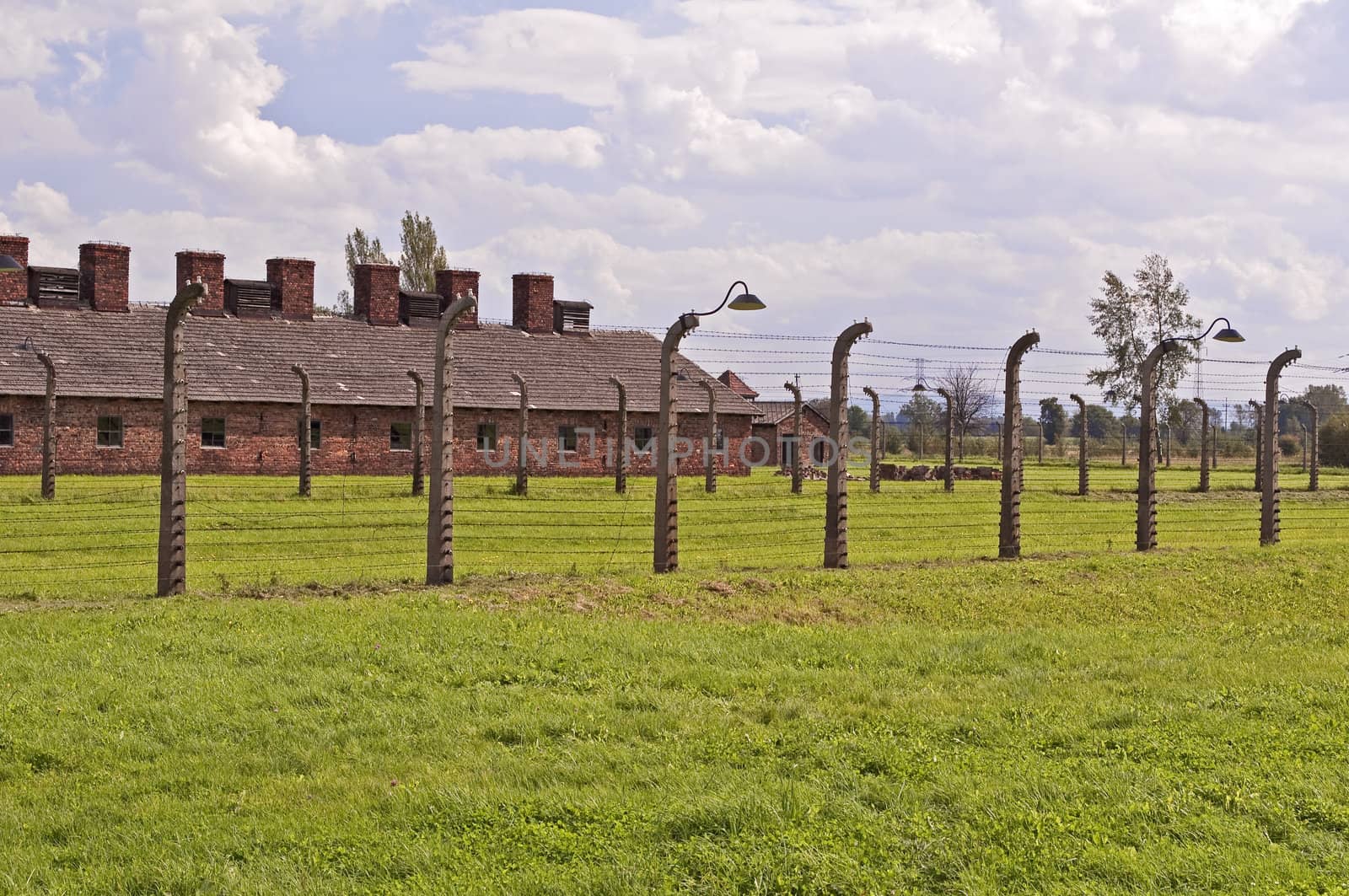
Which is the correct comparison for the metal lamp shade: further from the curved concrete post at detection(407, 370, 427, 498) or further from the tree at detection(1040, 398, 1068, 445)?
the tree at detection(1040, 398, 1068, 445)

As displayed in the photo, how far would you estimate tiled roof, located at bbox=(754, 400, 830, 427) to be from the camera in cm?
5638

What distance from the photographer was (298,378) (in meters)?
39.1

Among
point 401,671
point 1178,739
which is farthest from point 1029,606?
point 401,671

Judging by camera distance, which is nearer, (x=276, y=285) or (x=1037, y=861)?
(x=1037, y=861)

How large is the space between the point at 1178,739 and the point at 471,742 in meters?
3.99

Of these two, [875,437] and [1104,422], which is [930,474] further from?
[1104,422]

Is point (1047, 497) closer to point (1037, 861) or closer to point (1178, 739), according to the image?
point (1178, 739)

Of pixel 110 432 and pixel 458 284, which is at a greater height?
pixel 458 284

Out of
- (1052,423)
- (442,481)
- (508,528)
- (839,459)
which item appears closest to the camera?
(442,481)

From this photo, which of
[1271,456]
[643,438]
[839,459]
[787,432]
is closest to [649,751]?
[839,459]

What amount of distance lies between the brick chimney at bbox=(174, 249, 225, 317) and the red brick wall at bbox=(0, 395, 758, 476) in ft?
17.3

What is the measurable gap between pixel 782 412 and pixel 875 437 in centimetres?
3186

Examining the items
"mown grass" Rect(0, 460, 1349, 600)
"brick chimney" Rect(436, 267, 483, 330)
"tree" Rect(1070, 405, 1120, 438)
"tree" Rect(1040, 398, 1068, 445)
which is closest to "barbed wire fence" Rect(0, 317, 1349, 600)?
"mown grass" Rect(0, 460, 1349, 600)

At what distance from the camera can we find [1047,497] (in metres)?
30.8
